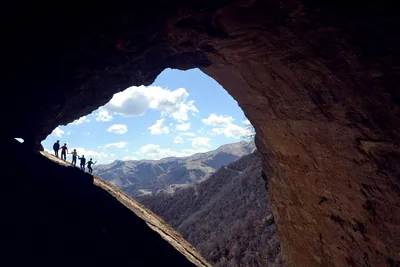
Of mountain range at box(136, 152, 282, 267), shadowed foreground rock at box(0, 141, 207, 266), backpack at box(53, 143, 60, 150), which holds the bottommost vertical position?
mountain range at box(136, 152, 282, 267)

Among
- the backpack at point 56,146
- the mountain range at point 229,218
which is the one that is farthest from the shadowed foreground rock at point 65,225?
the mountain range at point 229,218

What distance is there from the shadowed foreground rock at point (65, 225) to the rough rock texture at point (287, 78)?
9.05ft

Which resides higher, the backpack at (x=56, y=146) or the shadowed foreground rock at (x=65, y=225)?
the backpack at (x=56, y=146)

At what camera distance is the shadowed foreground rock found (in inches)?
403

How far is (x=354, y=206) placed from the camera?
991 centimetres

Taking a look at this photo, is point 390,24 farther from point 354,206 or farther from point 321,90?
point 354,206

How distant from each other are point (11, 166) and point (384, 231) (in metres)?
13.4

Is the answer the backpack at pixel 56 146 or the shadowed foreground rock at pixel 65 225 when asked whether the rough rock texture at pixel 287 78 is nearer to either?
the shadowed foreground rock at pixel 65 225

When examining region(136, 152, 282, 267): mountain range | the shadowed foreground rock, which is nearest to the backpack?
the shadowed foreground rock

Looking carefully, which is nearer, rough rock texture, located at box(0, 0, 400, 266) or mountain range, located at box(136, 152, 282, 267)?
rough rock texture, located at box(0, 0, 400, 266)

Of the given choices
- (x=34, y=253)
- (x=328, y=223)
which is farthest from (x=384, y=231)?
(x=34, y=253)

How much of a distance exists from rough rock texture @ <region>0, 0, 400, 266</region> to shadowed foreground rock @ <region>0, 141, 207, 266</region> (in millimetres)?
2758

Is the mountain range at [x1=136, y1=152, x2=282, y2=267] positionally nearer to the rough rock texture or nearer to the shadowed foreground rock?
the rough rock texture

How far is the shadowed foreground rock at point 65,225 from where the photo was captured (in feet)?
33.6
